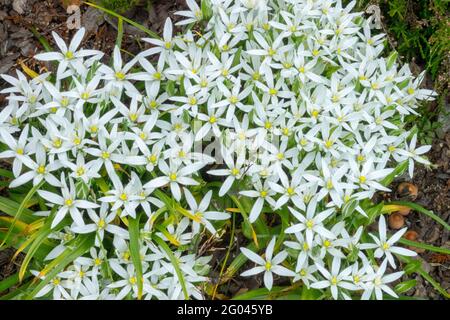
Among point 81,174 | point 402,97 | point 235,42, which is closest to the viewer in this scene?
point 81,174

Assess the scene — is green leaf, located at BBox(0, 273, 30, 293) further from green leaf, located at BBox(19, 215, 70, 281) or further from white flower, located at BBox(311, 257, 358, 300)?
white flower, located at BBox(311, 257, 358, 300)

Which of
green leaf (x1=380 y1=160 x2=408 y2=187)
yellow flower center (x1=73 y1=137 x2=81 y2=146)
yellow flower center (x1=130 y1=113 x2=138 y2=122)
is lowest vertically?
green leaf (x1=380 y1=160 x2=408 y2=187)

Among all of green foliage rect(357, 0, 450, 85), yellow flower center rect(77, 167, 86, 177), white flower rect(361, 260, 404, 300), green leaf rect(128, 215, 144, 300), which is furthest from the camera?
green foliage rect(357, 0, 450, 85)

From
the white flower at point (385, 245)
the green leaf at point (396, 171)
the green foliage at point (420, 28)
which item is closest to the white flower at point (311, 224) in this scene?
the white flower at point (385, 245)

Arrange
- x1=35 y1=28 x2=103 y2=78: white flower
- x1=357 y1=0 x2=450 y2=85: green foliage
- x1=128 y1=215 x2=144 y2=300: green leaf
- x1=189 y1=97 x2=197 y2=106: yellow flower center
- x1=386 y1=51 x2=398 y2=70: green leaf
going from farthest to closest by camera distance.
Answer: x1=357 y1=0 x2=450 y2=85: green foliage → x1=386 y1=51 x2=398 y2=70: green leaf → x1=35 y1=28 x2=103 y2=78: white flower → x1=189 y1=97 x2=197 y2=106: yellow flower center → x1=128 y1=215 x2=144 y2=300: green leaf

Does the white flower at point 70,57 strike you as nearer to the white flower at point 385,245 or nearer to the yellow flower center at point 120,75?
the yellow flower center at point 120,75

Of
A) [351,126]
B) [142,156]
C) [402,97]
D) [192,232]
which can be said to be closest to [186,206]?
[192,232]

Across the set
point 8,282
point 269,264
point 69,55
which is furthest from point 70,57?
point 269,264

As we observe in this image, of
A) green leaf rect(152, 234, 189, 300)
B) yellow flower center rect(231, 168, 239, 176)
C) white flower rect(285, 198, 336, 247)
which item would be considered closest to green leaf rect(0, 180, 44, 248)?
green leaf rect(152, 234, 189, 300)

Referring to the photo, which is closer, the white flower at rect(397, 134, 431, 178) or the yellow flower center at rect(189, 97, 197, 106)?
the yellow flower center at rect(189, 97, 197, 106)
